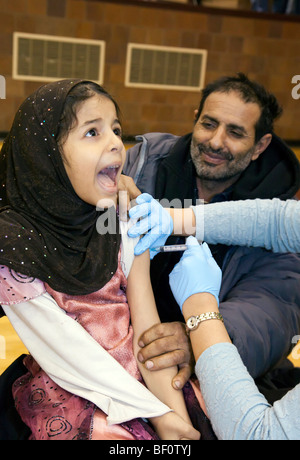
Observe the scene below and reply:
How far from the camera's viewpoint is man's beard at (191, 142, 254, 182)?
6.68 feet

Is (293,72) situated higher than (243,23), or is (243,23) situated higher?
(243,23)

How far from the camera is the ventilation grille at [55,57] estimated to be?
4953 millimetres

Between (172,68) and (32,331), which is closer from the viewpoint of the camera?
(32,331)

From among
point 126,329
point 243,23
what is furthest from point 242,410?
point 243,23

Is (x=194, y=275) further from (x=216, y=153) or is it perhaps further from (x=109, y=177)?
(x=216, y=153)

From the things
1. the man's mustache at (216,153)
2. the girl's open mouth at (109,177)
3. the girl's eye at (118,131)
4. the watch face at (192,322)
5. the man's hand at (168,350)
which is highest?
the girl's eye at (118,131)

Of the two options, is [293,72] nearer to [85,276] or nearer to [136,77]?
[136,77]

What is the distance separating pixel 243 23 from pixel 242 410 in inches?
209

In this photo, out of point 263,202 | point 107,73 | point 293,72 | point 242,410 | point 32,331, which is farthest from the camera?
point 293,72

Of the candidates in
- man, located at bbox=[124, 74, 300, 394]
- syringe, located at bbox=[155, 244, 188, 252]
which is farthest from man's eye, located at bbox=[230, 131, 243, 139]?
syringe, located at bbox=[155, 244, 188, 252]

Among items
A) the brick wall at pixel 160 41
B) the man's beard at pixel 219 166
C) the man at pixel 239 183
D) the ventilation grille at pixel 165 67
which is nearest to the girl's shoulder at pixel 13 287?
the man at pixel 239 183

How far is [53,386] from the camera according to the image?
48.4 inches

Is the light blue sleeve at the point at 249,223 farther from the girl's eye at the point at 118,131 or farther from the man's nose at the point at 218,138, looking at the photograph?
the man's nose at the point at 218,138

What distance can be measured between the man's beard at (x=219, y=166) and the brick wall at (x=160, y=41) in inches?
126
